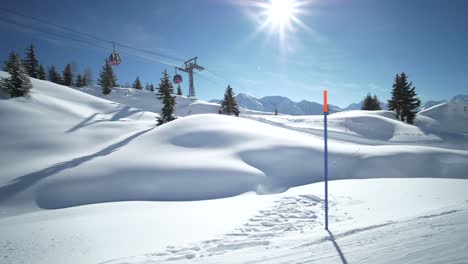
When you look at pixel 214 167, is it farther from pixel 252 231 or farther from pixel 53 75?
pixel 53 75

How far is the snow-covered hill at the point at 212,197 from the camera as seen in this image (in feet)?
14.2

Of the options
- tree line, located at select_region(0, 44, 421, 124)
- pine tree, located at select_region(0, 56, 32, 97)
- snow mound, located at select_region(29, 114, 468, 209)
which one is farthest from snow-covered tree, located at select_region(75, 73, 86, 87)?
snow mound, located at select_region(29, 114, 468, 209)

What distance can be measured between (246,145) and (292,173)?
3746mm

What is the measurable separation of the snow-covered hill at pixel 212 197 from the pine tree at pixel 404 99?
25705mm

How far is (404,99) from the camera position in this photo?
111ft

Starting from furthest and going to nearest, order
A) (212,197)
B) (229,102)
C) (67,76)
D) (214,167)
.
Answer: (67,76)
(229,102)
(214,167)
(212,197)

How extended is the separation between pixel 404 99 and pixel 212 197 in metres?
40.5

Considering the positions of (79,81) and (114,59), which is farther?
(79,81)

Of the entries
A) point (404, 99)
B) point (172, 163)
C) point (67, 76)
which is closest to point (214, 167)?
point (172, 163)

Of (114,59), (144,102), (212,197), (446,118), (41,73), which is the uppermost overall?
(41,73)

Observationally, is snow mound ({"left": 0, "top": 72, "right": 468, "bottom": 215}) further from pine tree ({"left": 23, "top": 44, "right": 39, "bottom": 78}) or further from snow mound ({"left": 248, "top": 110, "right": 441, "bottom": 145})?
A: pine tree ({"left": 23, "top": 44, "right": 39, "bottom": 78})

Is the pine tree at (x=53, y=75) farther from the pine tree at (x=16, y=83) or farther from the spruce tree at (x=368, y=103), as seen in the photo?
the spruce tree at (x=368, y=103)

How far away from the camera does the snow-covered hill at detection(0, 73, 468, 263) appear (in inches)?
170

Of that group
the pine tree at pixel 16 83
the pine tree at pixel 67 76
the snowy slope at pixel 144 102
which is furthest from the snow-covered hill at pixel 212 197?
the pine tree at pixel 67 76
